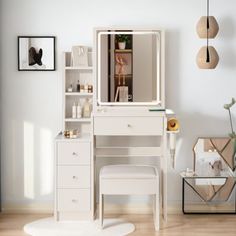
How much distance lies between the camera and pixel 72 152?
4.27 m

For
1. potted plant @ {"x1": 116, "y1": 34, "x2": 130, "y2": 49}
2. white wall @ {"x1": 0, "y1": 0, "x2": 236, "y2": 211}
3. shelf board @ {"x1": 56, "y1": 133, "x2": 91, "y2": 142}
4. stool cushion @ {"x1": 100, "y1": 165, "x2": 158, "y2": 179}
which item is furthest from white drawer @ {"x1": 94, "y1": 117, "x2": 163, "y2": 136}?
potted plant @ {"x1": 116, "y1": 34, "x2": 130, "y2": 49}

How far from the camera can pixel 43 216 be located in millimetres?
4562

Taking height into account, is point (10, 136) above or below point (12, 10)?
below

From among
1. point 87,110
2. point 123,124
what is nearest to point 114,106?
point 87,110

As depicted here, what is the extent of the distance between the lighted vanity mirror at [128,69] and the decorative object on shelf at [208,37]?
360 mm

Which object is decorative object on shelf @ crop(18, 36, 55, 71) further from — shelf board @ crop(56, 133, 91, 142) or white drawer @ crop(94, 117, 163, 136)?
white drawer @ crop(94, 117, 163, 136)

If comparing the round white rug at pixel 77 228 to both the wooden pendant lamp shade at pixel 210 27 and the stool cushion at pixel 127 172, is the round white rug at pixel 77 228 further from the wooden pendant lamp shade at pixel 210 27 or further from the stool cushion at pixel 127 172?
the wooden pendant lamp shade at pixel 210 27

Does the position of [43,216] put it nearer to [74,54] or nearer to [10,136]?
[10,136]

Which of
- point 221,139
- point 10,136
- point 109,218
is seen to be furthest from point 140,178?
point 10,136

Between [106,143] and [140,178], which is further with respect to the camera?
[106,143]

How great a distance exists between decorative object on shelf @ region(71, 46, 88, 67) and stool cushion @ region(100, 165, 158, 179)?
2.93 feet

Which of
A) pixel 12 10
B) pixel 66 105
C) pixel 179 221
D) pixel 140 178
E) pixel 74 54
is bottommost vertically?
pixel 179 221

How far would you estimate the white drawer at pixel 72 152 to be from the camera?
14.0ft

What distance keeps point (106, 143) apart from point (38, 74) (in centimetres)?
82
